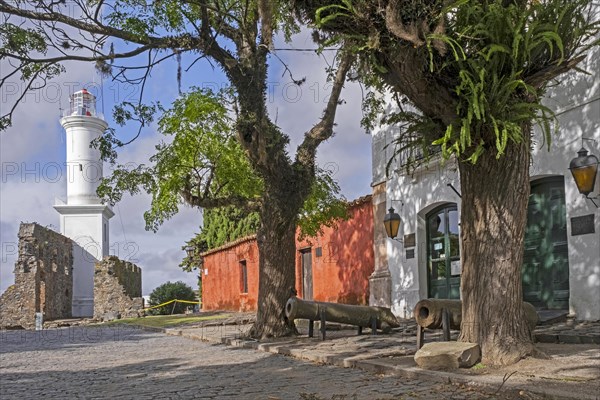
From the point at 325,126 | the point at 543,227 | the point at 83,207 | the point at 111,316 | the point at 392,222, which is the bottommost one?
the point at 111,316

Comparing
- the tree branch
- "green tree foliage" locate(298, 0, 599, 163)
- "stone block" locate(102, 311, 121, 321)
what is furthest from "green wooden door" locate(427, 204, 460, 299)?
"stone block" locate(102, 311, 121, 321)

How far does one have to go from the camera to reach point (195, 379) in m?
7.38

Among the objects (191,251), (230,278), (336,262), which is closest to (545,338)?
(336,262)

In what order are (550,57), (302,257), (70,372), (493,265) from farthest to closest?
(302,257) < (70,372) < (493,265) < (550,57)

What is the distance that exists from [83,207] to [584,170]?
34.1 m

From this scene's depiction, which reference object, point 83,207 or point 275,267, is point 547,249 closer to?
point 275,267

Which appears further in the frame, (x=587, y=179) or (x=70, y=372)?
(x=587, y=179)

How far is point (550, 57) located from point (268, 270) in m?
6.31

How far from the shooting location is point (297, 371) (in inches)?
305

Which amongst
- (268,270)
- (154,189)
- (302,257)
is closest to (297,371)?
(268,270)

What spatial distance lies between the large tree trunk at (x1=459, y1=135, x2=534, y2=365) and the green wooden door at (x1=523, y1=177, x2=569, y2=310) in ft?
15.9

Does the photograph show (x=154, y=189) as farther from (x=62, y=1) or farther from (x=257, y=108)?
(x=62, y=1)

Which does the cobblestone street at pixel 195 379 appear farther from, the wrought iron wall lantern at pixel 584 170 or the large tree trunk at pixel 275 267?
the wrought iron wall lantern at pixel 584 170

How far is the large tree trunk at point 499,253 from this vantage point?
6.77m
